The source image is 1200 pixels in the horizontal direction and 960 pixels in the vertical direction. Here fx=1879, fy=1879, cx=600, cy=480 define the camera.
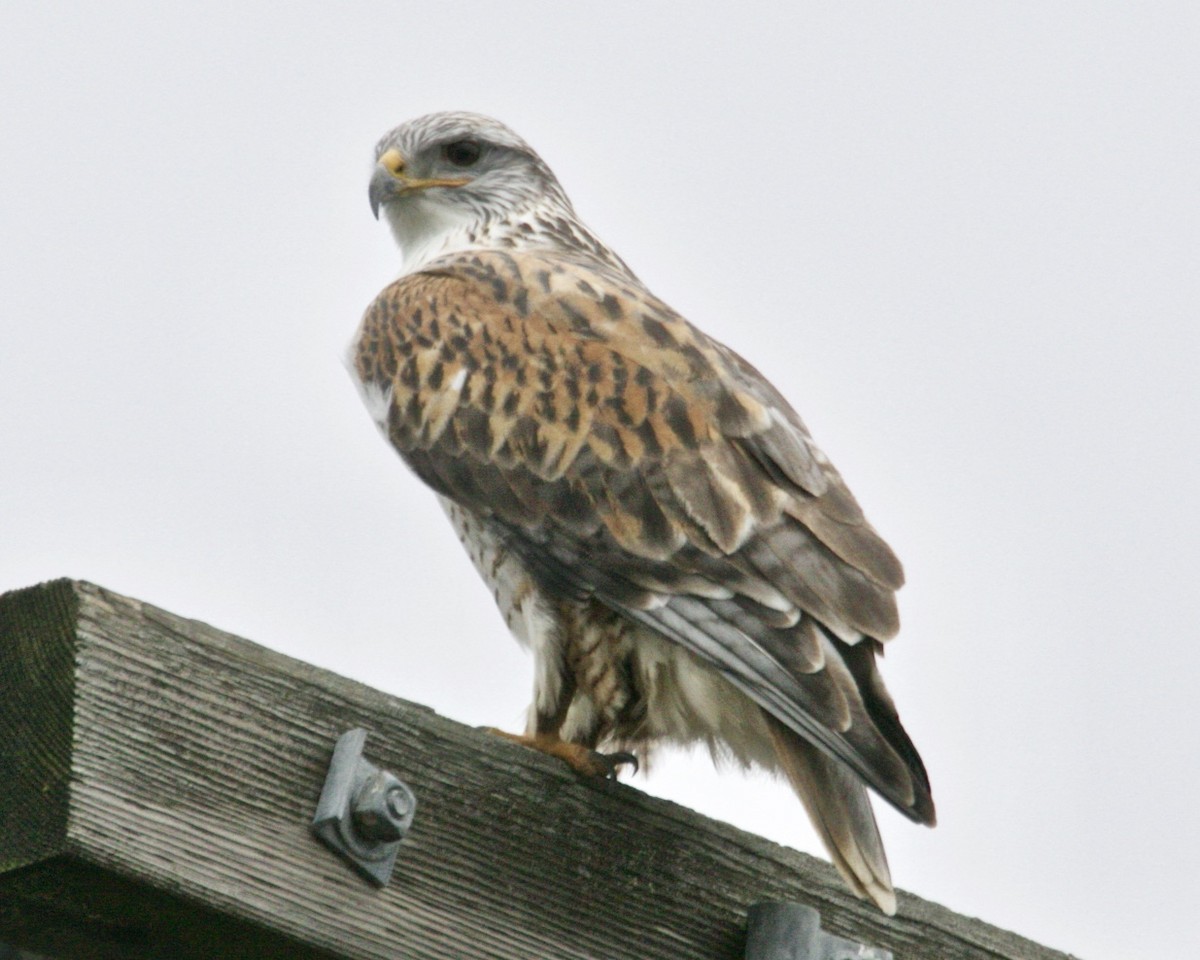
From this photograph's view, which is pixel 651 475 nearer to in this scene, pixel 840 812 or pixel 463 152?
pixel 840 812

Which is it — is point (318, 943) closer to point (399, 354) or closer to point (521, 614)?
point (521, 614)

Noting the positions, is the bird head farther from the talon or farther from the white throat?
the talon

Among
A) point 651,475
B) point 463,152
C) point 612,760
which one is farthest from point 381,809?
point 463,152

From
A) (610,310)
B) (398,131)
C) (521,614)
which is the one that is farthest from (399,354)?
(398,131)

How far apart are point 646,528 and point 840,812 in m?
0.69

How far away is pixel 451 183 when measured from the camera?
16.9ft

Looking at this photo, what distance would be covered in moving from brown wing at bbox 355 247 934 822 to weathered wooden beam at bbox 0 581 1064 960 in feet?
1.70

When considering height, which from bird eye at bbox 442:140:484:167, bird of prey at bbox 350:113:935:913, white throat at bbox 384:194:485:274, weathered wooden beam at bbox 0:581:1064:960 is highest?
bird eye at bbox 442:140:484:167

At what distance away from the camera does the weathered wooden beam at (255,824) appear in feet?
6.19

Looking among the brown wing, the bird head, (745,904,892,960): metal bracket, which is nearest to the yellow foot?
the brown wing

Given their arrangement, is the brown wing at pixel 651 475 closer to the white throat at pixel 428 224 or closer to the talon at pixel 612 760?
the talon at pixel 612 760

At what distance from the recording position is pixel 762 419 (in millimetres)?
3578

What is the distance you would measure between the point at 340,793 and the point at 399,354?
196 centimetres

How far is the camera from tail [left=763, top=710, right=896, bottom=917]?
2.68 m
